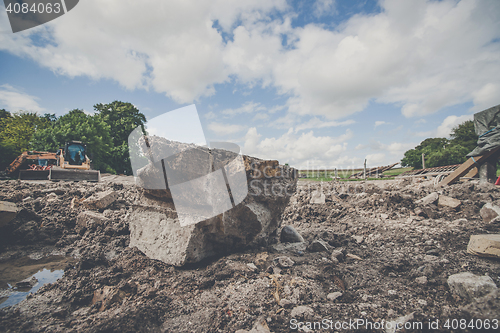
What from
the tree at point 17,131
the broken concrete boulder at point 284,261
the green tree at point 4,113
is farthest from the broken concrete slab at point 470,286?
the green tree at point 4,113

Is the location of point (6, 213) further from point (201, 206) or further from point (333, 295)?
point (333, 295)

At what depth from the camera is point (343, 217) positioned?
18.5 feet

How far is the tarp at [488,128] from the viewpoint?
6.16m

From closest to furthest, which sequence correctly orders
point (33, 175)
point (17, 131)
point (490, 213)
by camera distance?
point (490, 213), point (33, 175), point (17, 131)

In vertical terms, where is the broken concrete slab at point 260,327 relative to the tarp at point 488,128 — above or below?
below

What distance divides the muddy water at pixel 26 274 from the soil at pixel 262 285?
63mm

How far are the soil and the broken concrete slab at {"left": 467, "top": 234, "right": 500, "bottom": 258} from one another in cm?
9

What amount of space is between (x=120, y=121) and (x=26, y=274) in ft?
93.0

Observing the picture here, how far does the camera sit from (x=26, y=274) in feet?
11.1

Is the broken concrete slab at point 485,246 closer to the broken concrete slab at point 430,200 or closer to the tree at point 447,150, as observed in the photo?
the broken concrete slab at point 430,200

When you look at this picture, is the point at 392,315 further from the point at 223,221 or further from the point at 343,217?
the point at 343,217

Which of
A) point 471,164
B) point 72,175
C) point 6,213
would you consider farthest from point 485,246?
point 72,175

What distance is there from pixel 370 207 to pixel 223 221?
4.86m

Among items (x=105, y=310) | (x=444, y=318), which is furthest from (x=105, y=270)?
(x=444, y=318)
